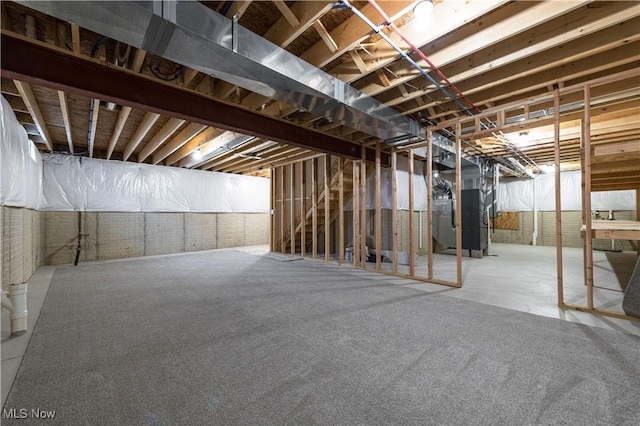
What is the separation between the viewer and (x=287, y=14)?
2.03 metres

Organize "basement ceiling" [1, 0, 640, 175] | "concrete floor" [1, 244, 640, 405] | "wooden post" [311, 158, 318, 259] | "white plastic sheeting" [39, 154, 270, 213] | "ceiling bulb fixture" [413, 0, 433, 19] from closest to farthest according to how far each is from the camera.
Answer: "ceiling bulb fixture" [413, 0, 433, 19] → "basement ceiling" [1, 0, 640, 175] → "concrete floor" [1, 244, 640, 405] → "white plastic sheeting" [39, 154, 270, 213] → "wooden post" [311, 158, 318, 259]

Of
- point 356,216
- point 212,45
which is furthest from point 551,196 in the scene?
point 212,45

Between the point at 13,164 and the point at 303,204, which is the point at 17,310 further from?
the point at 303,204

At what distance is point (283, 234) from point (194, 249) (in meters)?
2.72

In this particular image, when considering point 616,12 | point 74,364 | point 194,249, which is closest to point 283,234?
point 194,249

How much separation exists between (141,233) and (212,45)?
21.5 ft

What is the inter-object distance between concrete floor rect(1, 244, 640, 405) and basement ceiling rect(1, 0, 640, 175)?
230cm

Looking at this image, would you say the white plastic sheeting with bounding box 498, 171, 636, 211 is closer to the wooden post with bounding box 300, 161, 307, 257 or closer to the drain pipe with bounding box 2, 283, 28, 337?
the wooden post with bounding box 300, 161, 307, 257

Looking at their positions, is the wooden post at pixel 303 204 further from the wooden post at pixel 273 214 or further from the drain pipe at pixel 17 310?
the drain pipe at pixel 17 310

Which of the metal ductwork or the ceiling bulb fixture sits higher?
the ceiling bulb fixture

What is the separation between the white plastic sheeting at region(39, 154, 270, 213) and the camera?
5.71 metres

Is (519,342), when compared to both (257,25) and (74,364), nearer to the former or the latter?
(74,364)

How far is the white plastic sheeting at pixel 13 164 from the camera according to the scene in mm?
2664

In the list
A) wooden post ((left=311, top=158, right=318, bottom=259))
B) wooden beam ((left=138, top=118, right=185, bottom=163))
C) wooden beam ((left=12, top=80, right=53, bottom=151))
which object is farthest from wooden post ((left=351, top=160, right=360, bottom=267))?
wooden beam ((left=12, top=80, right=53, bottom=151))
